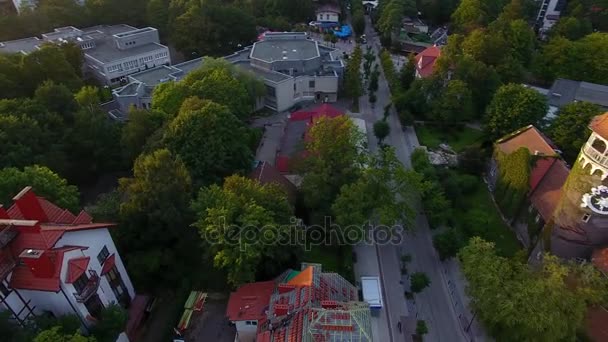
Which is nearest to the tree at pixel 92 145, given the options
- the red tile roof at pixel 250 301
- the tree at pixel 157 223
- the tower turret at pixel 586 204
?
the tree at pixel 157 223

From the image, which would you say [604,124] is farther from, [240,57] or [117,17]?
[117,17]

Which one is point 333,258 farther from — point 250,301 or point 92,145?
point 92,145

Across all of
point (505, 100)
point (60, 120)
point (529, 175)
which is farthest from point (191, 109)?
point (505, 100)

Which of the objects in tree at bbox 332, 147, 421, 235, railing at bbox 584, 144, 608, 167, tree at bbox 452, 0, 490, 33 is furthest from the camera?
tree at bbox 452, 0, 490, 33

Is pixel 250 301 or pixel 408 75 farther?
pixel 408 75

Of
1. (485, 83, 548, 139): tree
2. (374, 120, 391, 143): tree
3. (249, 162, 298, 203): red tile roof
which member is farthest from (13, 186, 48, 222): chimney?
(485, 83, 548, 139): tree

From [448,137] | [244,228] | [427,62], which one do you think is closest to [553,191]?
[448,137]

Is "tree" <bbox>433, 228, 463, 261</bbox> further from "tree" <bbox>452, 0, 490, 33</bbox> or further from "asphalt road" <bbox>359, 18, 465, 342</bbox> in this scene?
"tree" <bbox>452, 0, 490, 33</bbox>
